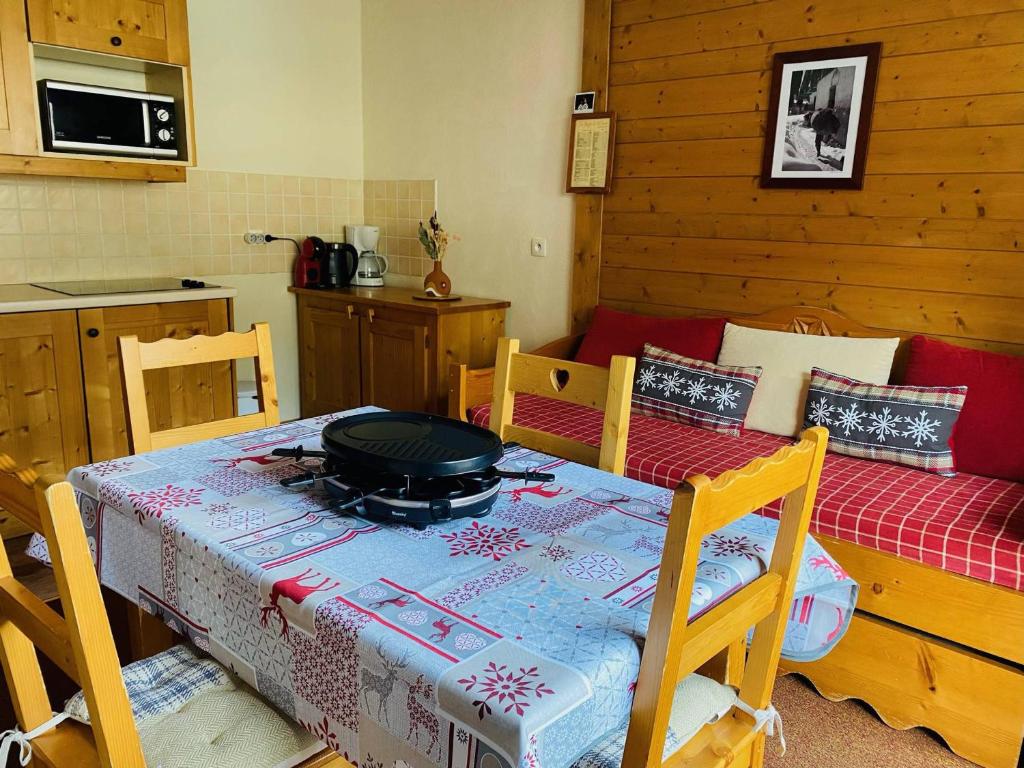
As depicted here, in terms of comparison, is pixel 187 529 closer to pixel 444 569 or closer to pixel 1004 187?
pixel 444 569

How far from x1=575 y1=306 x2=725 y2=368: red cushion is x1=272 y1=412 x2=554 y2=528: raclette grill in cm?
160

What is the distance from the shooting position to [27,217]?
3332 millimetres

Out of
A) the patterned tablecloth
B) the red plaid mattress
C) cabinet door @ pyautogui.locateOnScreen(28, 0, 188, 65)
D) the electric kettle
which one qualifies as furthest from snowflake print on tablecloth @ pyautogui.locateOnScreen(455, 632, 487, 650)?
the electric kettle

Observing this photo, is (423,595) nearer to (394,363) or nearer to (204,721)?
(204,721)

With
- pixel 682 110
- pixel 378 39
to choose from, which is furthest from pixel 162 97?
pixel 682 110

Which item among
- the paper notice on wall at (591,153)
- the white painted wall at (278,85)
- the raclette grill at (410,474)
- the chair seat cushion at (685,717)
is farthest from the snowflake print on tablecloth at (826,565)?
the white painted wall at (278,85)

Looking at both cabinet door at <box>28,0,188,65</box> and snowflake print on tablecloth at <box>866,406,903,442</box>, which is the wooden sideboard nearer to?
cabinet door at <box>28,0,188,65</box>

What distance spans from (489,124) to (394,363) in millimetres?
1317

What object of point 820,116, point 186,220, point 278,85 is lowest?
point 186,220

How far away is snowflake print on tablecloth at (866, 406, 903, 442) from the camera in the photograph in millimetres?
2395

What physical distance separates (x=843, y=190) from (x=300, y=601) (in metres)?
2.50

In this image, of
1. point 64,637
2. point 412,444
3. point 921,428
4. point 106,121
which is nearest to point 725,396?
point 921,428

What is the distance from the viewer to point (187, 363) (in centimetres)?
190

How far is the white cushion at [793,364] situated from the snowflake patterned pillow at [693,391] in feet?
0.21
